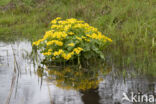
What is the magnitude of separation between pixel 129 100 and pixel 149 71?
1553 millimetres

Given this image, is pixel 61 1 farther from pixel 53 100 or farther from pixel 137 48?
pixel 53 100

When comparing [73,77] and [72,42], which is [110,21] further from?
[73,77]

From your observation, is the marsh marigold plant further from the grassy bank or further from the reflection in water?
the grassy bank

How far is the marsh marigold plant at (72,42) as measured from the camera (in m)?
6.18

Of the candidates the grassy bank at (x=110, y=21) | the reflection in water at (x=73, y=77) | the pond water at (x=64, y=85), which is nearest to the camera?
the pond water at (x=64, y=85)

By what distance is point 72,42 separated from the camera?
6285 mm

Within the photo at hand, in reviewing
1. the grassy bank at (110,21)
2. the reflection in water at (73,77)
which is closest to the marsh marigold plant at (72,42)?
the reflection in water at (73,77)

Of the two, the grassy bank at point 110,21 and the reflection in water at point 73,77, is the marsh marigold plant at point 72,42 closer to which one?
the reflection in water at point 73,77

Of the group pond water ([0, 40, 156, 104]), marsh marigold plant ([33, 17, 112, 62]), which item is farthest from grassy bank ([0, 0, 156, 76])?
pond water ([0, 40, 156, 104])

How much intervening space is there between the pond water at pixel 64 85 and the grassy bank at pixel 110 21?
0.81 m

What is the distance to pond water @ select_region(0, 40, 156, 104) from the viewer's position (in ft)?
15.1

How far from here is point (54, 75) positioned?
19.1 feet

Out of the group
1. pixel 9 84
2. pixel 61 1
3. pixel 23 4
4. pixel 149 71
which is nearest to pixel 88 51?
pixel 149 71

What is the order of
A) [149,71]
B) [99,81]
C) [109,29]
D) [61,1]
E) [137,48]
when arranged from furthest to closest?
[61,1] < [109,29] < [137,48] < [149,71] < [99,81]
